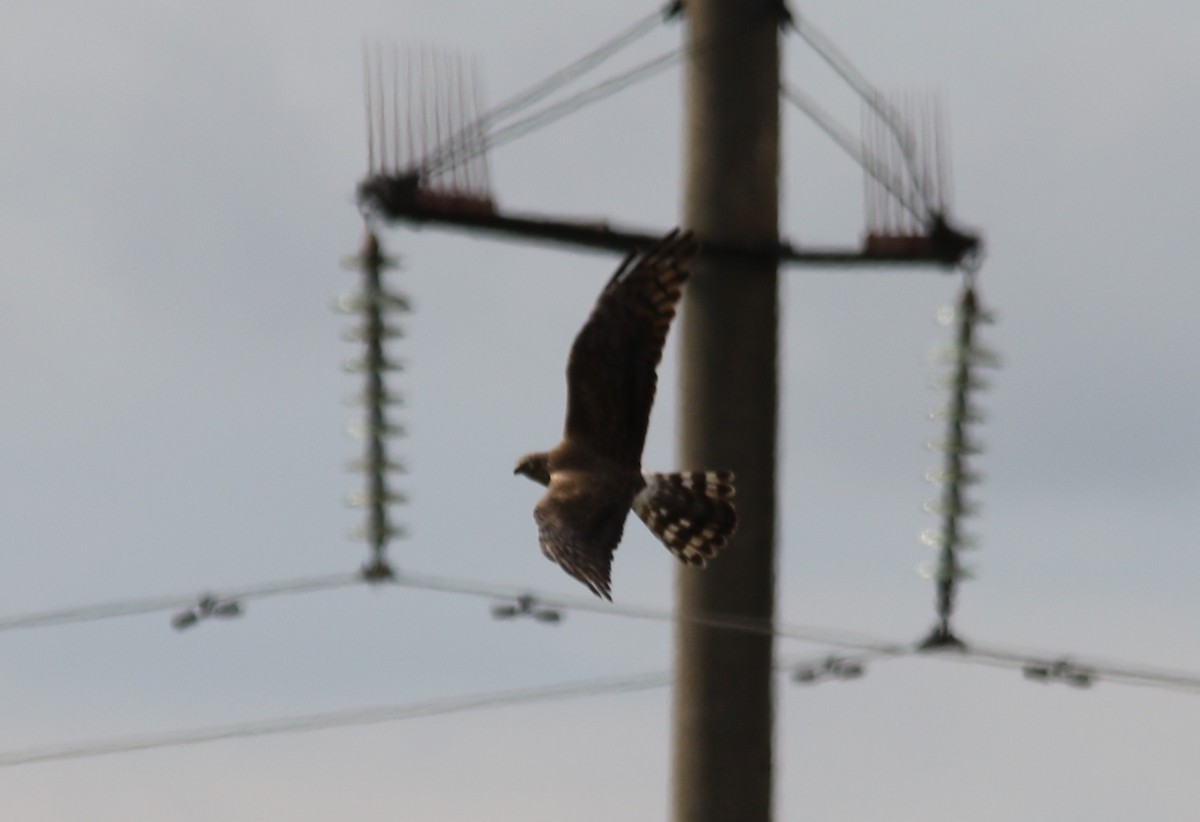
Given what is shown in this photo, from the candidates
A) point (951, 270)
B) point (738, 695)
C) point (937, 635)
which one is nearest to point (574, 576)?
point (738, 695)

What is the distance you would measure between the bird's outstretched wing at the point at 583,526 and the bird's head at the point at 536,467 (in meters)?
0.29

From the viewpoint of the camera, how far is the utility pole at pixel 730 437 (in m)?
13.7

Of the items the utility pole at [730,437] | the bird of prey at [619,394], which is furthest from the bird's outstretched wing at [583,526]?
the utility pole at [730,437]

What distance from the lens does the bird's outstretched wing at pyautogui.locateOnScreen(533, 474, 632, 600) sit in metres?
12.0

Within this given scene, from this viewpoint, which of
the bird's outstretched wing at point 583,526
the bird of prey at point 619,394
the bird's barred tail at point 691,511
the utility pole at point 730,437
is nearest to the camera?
the bird's outstretched wing at point 583,526

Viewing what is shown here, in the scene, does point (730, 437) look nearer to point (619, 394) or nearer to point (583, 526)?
point (619, 394)

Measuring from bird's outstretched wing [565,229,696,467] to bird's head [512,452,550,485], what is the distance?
292 mm

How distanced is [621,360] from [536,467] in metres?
0.75

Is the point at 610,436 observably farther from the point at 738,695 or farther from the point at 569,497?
the point at 738,695

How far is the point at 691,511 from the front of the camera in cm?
1338

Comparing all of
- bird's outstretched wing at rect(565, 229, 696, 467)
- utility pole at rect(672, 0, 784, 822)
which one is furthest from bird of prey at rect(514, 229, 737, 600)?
utility pole at rect(672, 0, 784, 822)

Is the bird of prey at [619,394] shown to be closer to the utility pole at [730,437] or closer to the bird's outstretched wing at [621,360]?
the bird's outstretched wing at [621,360]

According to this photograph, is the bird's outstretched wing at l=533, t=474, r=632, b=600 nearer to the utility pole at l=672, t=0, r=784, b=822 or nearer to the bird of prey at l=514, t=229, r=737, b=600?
the bird of prey at l=514, t=229, r=737, b=600

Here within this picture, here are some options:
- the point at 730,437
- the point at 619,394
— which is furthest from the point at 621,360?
the point at 730,437
